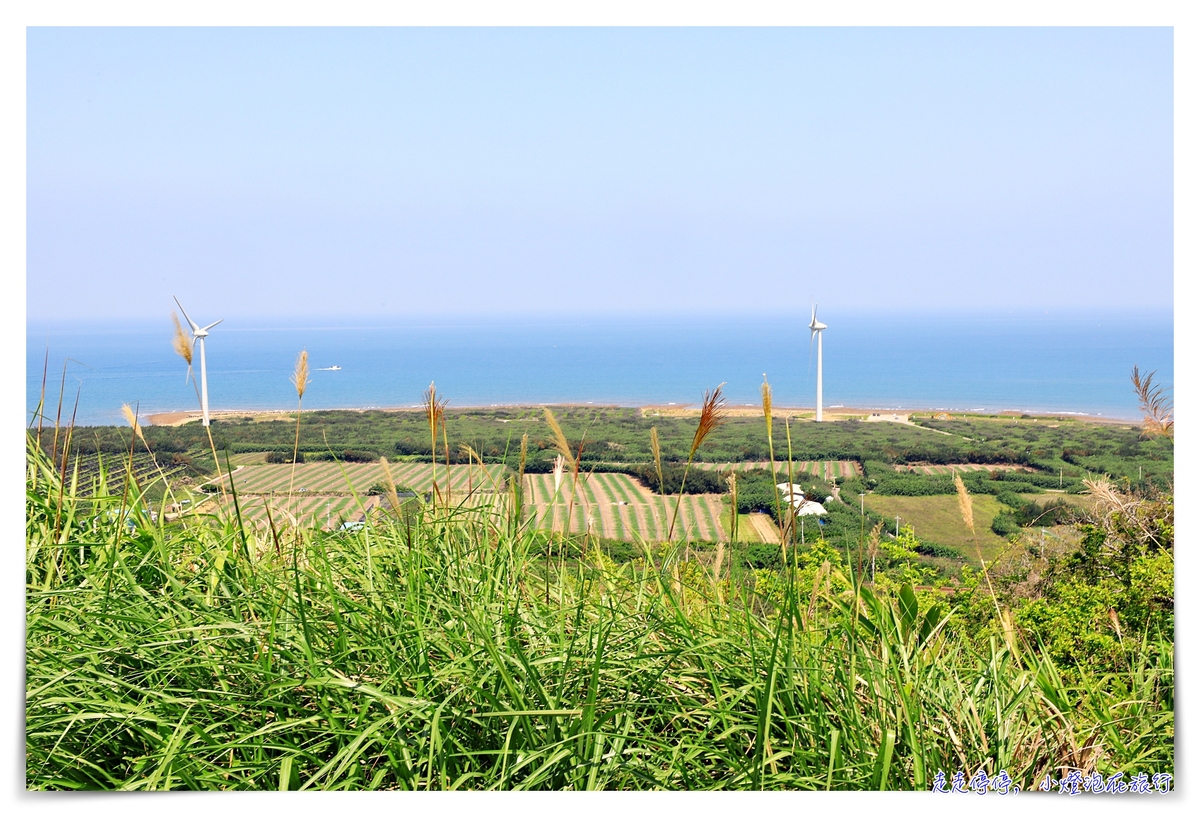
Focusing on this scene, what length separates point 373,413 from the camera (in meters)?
3.87

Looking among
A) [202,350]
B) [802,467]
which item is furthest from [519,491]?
[202,350]

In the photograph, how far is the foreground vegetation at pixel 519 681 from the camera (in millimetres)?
1832

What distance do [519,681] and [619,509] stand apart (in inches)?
38.4

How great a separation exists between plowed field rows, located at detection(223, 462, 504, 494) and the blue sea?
0.28 m

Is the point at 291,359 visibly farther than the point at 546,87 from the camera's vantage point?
Yes

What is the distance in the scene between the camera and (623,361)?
18.9ft

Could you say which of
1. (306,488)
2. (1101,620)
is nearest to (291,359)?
(306,488)

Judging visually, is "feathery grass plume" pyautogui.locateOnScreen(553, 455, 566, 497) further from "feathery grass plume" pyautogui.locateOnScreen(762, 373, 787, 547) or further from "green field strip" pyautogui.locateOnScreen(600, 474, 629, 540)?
"feathery grass plume" pyautogui.locateOnScreen(762, 373, 787, 547)

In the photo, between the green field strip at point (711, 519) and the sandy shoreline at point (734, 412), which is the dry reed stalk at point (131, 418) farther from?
the green field strip at point (711, 519)

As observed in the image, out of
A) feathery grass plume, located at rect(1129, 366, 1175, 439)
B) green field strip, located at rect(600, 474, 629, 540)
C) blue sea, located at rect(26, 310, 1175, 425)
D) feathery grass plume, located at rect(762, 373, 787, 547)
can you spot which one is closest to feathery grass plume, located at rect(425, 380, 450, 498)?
blue sea, located at rect(26, 310, 1175, 425)

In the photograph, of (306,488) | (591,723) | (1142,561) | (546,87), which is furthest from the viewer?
(1142,561)

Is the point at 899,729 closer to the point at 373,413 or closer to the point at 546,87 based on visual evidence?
the point at 546,87

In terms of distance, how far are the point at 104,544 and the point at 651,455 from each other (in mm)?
1756

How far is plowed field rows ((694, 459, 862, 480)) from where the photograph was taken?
2475mm
